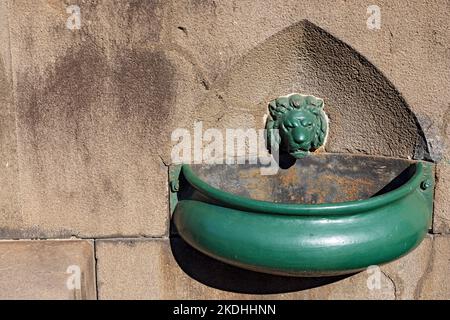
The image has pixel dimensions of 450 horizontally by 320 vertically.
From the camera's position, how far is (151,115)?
1.81 metres

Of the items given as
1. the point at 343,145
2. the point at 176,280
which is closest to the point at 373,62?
the point at 343,145

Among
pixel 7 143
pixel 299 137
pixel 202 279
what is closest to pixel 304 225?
pixel 299 137

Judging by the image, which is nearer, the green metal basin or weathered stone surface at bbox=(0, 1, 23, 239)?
the green metal basin

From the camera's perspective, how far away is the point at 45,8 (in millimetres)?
1749

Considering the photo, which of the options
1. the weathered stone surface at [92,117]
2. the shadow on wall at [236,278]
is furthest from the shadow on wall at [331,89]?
the shadow on wall at [236,278]

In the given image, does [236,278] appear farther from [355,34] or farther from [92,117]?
[355,34]

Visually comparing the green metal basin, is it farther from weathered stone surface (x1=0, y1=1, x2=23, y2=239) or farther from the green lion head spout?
weathered stone surface (x1=0, y1=1, x2=23, y2=239)

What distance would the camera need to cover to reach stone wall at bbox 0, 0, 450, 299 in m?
1.75

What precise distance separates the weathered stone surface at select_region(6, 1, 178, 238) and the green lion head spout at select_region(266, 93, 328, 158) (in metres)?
0.39

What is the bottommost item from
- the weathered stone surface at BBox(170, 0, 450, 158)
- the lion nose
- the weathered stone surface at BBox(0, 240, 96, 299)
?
the weathered stone surface at BBox(0, 240, 96, 299)

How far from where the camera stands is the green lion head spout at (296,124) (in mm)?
1908

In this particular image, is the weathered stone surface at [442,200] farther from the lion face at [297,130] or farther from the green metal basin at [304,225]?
the lion face at [297,130]

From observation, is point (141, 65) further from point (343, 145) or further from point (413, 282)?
point (413, 282)

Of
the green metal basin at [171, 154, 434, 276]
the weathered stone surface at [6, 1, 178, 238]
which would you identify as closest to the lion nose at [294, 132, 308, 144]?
the green metal basin at [171, 154, 434, 276]
